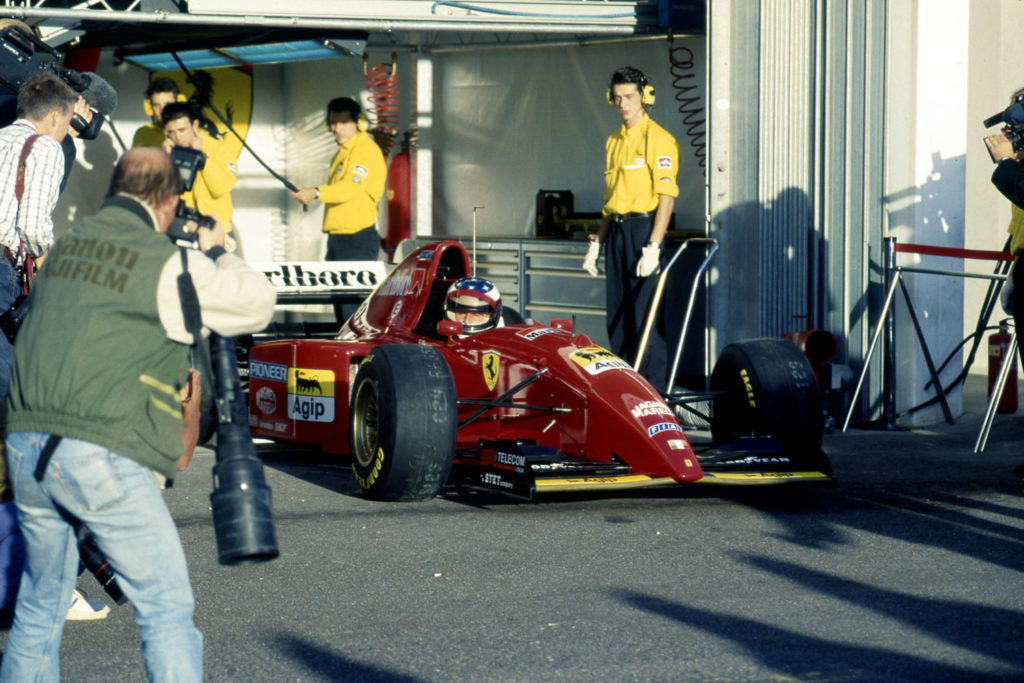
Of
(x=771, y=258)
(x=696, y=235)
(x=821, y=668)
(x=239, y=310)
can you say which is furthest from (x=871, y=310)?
(x=239, y=310)

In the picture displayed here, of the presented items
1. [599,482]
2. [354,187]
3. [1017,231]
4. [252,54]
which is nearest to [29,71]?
[354,187]

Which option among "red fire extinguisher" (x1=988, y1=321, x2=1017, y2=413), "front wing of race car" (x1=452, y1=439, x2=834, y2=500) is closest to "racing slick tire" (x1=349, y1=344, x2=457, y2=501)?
"front wing of race car" (x1=452, y1=439, x2=834, y2=500)

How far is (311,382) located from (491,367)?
1171 mm

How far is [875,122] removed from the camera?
939cm

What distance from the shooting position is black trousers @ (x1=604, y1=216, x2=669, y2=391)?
30.3 feet

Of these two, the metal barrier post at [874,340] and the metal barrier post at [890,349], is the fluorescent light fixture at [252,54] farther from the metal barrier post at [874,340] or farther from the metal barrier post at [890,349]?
the metal barrier post at [874,340]

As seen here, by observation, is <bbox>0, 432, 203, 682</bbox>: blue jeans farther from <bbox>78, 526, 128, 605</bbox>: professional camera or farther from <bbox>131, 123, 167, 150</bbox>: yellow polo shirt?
<bbox>131, 123, 167, 150</bbox>: yellow polo shirt

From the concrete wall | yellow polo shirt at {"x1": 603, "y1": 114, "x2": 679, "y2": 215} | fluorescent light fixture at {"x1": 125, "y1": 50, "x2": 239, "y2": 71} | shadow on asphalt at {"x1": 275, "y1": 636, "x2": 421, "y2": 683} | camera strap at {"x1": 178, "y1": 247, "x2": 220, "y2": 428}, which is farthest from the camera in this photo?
fluorescent light fixture at {"x1": 125, "y1": 50, "x2": 239, "y2": 71}

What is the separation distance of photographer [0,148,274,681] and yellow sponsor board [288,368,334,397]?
14.2 feet

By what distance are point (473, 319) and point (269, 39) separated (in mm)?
6090

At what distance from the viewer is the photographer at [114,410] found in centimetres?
321

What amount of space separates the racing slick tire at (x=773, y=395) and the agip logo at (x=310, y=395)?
84.0 inches

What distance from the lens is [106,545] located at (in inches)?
127

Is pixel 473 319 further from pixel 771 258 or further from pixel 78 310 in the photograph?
pixel 78 310
